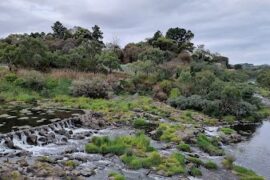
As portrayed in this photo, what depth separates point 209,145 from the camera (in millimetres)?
31562

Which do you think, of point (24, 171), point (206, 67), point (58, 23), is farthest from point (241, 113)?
point (58, 23)

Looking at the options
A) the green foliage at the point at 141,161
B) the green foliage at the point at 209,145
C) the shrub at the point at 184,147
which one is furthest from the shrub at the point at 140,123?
→ the green foliage at the point at 141,161

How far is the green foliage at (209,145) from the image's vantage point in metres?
30.1

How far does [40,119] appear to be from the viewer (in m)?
36.5

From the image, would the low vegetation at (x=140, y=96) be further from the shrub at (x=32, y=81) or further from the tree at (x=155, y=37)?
the tree at (x=155, y=37)

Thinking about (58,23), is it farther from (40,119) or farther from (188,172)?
(188,172)

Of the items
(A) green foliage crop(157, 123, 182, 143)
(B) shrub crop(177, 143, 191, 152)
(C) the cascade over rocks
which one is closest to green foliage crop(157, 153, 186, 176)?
(B) shrub crop(177, 143, 191, 152)

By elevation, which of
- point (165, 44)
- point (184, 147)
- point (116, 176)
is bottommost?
point (184, 147)

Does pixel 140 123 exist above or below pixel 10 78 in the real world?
below

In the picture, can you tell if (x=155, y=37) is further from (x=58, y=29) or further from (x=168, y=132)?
(x=168, y=132)

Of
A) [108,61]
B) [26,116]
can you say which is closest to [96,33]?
[108,61]

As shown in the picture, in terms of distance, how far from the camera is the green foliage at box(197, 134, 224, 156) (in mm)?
30134

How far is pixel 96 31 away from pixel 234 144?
2484 inches

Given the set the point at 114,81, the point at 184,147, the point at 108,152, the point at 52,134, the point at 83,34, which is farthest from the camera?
the point at 83,34
